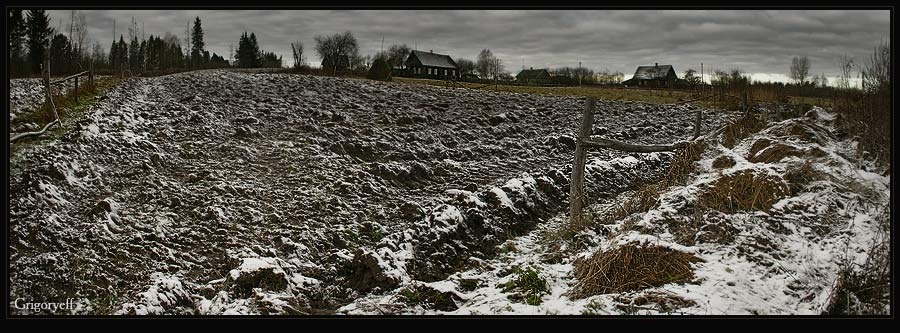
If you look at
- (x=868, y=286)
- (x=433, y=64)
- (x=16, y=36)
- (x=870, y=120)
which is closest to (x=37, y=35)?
(x=16, y=36)

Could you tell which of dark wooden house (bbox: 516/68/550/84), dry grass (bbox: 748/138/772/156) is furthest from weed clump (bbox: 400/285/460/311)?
dark wooden house (bbox: 516/68/550/84)

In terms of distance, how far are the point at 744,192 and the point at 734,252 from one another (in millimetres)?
1526

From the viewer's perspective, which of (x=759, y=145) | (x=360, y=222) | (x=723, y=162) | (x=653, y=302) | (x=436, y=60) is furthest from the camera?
(x=436, y=60)

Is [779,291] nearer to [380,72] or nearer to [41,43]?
[41,43]

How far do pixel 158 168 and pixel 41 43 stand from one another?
260 centimetres

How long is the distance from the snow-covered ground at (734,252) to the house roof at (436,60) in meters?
7.46

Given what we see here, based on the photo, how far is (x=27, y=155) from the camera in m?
7.19

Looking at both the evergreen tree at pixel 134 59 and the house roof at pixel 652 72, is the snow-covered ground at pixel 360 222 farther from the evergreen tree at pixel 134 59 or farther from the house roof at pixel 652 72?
the evergreen tree at pixel 134 59

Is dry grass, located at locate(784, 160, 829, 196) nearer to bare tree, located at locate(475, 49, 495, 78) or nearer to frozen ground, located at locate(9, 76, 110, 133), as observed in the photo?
bare tree, located at locate(475, 49, 495, 78)

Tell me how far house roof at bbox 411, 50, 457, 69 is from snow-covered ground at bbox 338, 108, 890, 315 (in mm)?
7460

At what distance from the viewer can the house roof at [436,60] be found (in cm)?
1366

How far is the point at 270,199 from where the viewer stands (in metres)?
8.53
